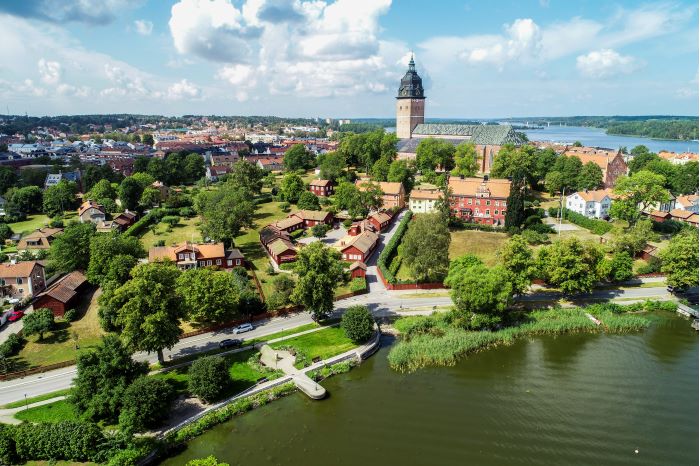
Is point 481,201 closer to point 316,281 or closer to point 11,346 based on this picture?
point 316,281

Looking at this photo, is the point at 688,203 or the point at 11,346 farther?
the point at 688,203

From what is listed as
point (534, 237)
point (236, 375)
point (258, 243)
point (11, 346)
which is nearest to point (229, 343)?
point (236, 375)

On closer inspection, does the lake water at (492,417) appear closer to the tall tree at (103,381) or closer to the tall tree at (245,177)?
the tall tree at (103,381)

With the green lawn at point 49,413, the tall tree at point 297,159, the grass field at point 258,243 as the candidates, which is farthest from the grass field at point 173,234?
the tall tree at point 297,159

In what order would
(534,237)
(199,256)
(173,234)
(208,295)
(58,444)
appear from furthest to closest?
(173,234)
(534,237)
(199,256)
(208,295)
(58,444)

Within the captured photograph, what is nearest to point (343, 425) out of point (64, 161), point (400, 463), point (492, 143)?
point (400, 463)

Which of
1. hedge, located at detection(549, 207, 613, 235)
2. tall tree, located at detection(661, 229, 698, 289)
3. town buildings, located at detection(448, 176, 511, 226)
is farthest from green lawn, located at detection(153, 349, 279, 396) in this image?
hedge, located at detection(549, 207, 613, 235)
